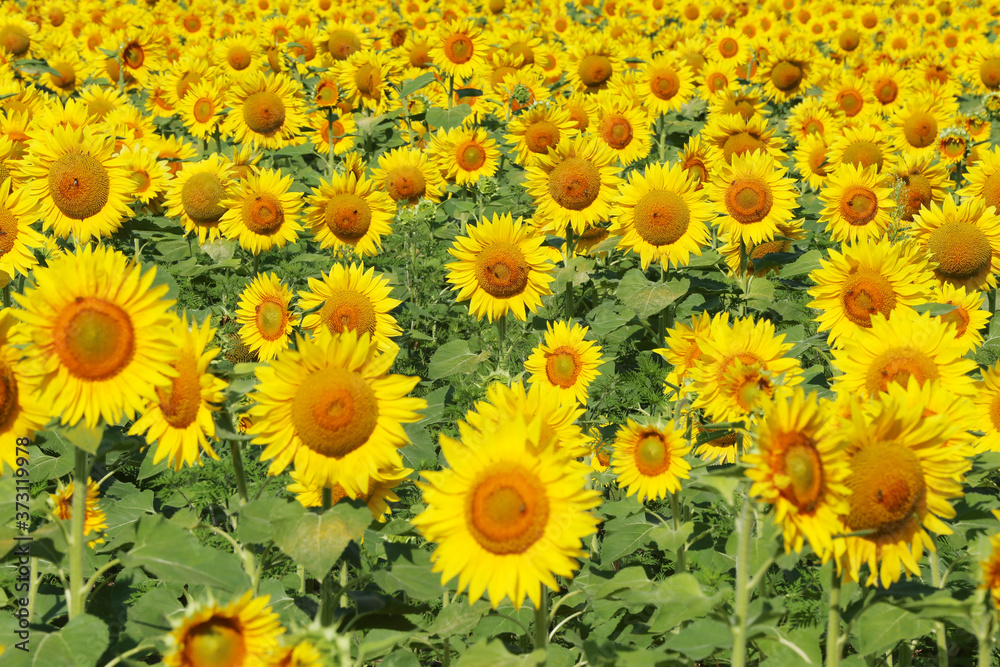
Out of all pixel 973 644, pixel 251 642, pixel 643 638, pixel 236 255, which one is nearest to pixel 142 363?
pixel 251 642

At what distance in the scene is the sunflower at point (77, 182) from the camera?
478 centimetres

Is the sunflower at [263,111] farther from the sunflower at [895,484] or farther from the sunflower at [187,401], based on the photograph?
the sunflower at [895,484]

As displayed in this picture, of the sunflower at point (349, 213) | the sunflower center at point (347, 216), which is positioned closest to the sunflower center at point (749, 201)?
the sunflower at point (349, 213)

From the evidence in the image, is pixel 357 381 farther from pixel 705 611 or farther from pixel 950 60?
pixel 950 60

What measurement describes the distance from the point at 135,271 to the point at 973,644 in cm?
380

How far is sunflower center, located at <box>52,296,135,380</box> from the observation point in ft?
8.06

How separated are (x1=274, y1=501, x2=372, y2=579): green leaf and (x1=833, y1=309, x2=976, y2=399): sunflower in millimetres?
1881

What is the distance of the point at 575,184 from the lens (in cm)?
568

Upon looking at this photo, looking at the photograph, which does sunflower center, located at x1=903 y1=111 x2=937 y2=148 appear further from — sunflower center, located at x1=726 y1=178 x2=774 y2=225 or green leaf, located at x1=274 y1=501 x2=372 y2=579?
green leaf, located at x1=274 y1=501 x2=372 y2=579

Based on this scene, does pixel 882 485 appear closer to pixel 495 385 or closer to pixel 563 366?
pixel 495 385

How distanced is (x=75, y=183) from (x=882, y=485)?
460 cm

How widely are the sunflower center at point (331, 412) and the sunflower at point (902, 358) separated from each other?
5.97 feet

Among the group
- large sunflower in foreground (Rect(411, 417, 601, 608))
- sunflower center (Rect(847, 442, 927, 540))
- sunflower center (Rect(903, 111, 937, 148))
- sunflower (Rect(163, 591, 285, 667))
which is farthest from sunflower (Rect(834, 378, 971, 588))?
sunflower center (Rect(903, 111, 937, 148))

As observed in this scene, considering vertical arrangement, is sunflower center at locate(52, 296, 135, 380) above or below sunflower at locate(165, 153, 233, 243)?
below
